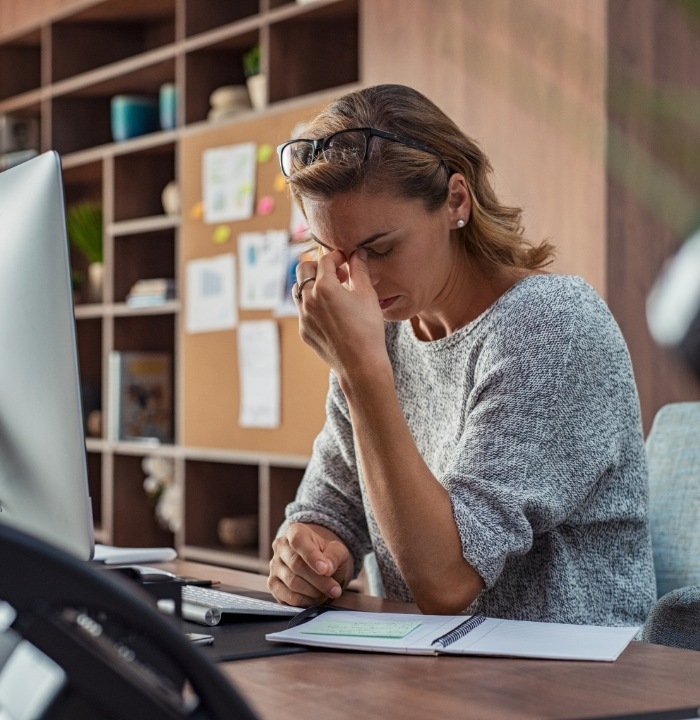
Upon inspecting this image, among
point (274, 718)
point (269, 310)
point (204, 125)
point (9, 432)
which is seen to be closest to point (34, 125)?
point (204, 125)

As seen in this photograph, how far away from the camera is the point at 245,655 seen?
0.99 metres

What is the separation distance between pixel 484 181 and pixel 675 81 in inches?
43.2

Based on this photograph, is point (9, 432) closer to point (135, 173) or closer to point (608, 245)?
point (608, 245)

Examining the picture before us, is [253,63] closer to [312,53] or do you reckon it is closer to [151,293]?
[312,53]

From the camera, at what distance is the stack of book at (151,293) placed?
12.5 feet

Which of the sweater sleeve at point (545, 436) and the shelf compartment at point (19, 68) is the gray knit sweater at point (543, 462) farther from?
the shelf compartment at point (19, 68)

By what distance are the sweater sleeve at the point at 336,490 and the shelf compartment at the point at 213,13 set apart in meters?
2.45

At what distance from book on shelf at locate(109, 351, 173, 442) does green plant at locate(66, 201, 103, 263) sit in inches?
24.0

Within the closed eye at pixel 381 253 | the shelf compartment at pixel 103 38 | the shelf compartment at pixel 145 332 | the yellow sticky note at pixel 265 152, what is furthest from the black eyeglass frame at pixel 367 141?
the shelf compartment at pixel 103 38

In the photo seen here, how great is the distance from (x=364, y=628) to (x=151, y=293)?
9.61 ft

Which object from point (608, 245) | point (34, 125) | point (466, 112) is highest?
point (34, 125)

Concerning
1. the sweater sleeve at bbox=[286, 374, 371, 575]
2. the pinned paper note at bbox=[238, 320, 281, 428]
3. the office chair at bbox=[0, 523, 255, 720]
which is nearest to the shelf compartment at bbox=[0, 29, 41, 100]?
the pinned paper note at bbox=[238, 320, 281, 428]

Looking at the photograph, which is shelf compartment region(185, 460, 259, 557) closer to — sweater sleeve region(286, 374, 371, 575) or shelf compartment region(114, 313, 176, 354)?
shelf compartment region(114, 313, 176, 354)

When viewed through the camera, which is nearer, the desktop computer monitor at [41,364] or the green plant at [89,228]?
the desktop computer monitor at [41,364]
